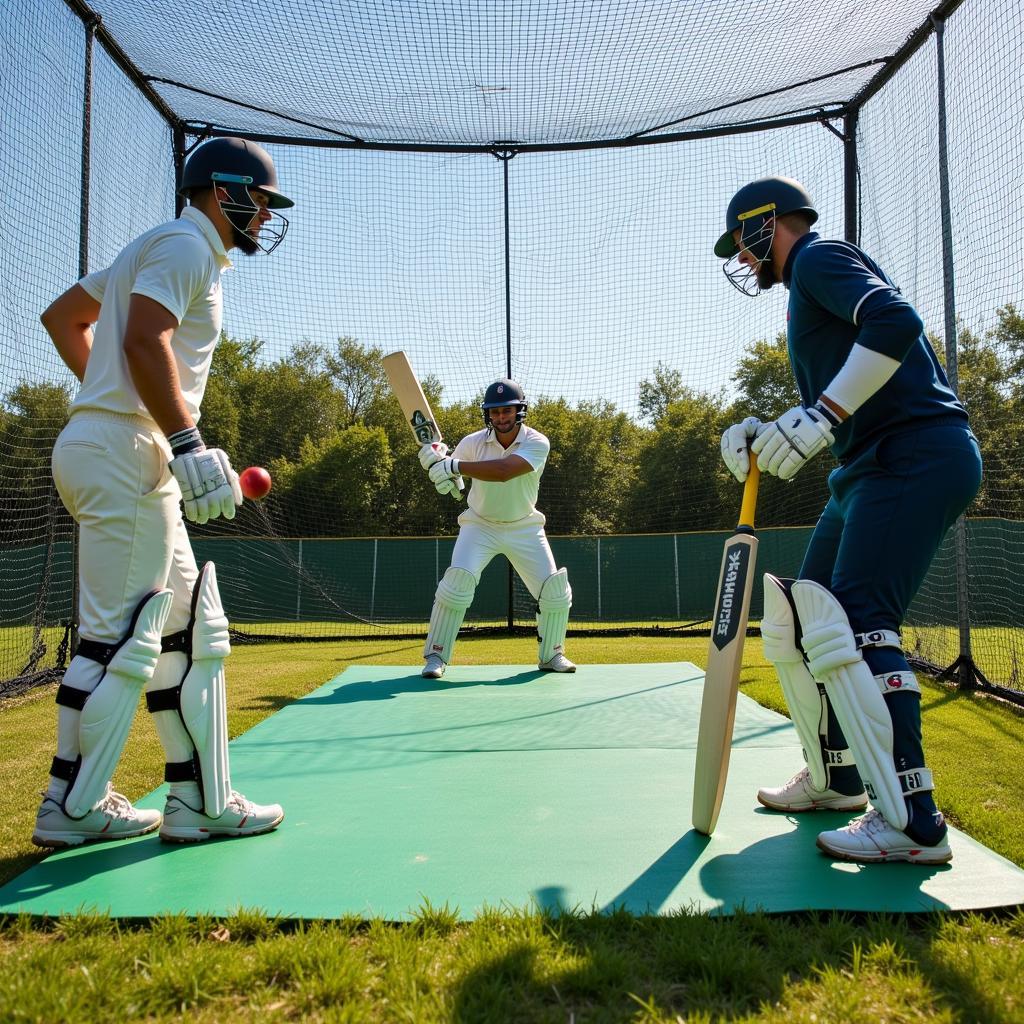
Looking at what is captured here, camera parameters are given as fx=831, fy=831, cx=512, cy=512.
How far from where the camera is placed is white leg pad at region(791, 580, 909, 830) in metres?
2.48

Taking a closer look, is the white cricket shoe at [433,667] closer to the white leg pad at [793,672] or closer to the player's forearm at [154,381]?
the white leg pad at [793,672]

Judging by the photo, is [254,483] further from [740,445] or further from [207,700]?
[740,445]

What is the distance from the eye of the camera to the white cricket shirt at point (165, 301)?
268 centimetres

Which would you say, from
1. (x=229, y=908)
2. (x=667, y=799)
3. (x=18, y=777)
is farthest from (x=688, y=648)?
(x=229, y=908)

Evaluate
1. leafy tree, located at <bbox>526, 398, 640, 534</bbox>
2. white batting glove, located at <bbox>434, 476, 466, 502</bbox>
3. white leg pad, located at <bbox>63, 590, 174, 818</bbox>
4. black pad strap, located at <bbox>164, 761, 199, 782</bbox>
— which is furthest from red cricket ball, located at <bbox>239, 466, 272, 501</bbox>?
leafy tree, located at <bbox>526, 398, 640, 534</bbox>

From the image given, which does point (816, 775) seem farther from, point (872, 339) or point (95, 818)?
point (95, 818)

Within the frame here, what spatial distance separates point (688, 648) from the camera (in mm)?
9070

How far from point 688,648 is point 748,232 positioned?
658cm

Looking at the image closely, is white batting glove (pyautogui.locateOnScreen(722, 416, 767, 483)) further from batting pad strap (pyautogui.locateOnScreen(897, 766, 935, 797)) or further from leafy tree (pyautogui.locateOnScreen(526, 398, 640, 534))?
leafy tree (pyautogui.locateOnScreen(526, 398, 640, 534))

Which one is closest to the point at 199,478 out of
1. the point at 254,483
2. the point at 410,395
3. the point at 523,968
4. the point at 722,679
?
the point at 254,483

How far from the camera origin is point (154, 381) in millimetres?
2594

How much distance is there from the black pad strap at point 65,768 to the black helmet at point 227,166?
6.50 feet

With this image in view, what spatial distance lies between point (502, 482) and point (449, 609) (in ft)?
3.65

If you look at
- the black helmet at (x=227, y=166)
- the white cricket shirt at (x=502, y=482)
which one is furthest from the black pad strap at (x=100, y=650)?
the white cricket shirt at (x=502, y=482)
